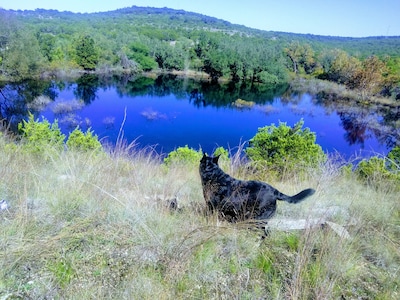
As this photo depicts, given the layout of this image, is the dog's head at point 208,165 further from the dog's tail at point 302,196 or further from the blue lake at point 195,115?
the blue lake at point 195,115

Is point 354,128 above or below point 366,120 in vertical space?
below

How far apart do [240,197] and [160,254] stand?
2.66 feet

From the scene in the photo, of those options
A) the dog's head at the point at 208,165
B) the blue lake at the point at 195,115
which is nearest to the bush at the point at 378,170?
the dog's head at the point at 208,165

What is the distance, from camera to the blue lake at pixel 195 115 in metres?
19.6

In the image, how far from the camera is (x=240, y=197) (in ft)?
7.02

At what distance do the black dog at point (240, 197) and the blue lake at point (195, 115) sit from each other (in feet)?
44.2

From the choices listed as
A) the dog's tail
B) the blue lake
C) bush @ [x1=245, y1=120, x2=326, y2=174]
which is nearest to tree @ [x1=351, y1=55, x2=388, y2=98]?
the blue lake

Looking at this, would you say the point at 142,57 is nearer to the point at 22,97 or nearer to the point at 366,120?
the point at 22,97

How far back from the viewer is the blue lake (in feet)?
64.2

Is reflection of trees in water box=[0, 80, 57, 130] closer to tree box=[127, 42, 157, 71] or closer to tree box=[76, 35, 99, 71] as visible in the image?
tree box=[76, 35, 99, 71]

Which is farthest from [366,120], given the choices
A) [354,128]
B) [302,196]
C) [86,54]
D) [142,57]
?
[86,54]

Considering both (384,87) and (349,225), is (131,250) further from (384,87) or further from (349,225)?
(384,87)

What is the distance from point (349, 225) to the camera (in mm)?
2252

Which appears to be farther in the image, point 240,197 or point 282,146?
point 282,146
